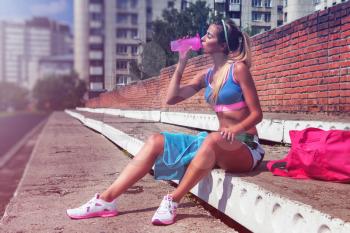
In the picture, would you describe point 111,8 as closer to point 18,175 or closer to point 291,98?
point 291,98

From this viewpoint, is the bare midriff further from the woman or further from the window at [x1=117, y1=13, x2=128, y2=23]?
the window at [x1=117, y1=13, x2=128, y2=23]

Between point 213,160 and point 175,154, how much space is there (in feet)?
0.91

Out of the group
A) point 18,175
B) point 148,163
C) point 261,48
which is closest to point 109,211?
point 148,163

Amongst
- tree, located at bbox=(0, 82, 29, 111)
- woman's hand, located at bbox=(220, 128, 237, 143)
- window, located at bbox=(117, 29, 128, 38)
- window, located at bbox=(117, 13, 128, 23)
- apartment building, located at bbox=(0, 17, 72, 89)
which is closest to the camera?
woman's hand, located at bbox=(220, 128, 237, 143)

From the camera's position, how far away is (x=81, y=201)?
2.83 meters

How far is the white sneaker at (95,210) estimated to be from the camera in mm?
2395

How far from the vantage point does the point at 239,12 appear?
146 inches

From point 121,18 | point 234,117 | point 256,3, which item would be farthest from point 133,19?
point 234,117

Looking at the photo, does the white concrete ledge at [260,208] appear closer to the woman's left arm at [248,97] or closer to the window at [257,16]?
the woman's left arm at [248,97]

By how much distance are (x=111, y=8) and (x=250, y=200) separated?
152 inches

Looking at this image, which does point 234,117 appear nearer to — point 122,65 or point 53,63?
point 122,65

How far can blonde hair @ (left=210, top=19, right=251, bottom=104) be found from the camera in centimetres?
247

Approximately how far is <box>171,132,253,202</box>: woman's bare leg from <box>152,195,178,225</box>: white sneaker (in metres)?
0.05

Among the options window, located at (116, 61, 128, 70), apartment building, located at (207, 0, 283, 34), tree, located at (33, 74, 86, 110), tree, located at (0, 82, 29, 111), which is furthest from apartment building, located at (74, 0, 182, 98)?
tree, located at (0, 82, 29, 111)
